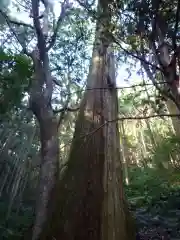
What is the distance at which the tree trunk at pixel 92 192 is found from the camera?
2771mm

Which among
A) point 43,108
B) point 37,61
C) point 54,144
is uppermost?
point 37,61

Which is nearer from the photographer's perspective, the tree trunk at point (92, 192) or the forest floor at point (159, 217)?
the tree trunk at point (92, 192)

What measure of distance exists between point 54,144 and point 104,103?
1.08 metres

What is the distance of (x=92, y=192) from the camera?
2.99 meters

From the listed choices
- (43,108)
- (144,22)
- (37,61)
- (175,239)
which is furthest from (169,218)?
(37,61)

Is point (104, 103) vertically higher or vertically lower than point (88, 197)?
higher

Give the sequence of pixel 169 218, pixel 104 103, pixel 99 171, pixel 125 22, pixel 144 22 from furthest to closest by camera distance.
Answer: pixel 169 218 < pixel 104 103 < pixel 99 171 < pixel 125 22 < pixel 144 22

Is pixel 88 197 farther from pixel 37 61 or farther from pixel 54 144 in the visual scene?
pixel 37 61

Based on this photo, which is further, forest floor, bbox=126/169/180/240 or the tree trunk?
forest floor, bbox=126/169/180/240

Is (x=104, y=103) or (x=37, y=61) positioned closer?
(x=104, y=103)

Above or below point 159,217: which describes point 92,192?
below

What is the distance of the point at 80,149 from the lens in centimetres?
343

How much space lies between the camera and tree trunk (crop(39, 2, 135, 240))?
2771 mm

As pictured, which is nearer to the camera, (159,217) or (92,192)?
(92,192)
